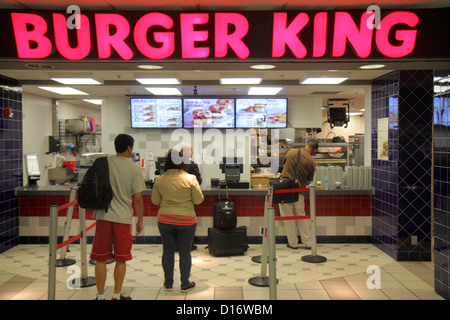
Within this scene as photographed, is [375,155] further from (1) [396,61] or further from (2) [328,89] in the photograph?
(1) [396,61]

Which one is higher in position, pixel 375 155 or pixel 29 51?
pixel 29 51

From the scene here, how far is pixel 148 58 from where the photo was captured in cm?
385

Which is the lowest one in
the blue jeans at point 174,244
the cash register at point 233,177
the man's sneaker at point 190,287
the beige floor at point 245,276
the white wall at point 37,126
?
the beige floor at point 245,276

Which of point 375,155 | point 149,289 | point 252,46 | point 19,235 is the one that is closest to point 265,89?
point 375,155

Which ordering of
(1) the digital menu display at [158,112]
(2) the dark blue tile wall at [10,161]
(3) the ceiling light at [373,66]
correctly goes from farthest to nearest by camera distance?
(1) the digital menu display at [158,112]
(2) the dark blue tile wall at [10,161]
(3) the ceiling light at [373,66]

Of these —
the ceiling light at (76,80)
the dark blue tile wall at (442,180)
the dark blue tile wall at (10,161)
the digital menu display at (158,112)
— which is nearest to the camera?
the dark blue tile wall at (442,180)

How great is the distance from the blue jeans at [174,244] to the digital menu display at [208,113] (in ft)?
14.1

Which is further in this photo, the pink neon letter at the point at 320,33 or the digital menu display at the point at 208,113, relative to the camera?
the digital menu display at the point at 208,113

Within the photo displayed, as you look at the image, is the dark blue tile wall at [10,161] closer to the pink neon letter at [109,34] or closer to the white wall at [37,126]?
the white wall at [37,126]

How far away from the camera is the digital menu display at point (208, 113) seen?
8.31m

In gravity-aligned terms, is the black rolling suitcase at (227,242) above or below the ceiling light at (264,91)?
below

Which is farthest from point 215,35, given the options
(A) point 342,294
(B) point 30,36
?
(A) point 342,294

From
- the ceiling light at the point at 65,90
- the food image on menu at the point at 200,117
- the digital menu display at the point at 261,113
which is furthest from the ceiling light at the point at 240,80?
the ceiling light at the point at 65,90

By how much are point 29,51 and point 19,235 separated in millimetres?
4099
